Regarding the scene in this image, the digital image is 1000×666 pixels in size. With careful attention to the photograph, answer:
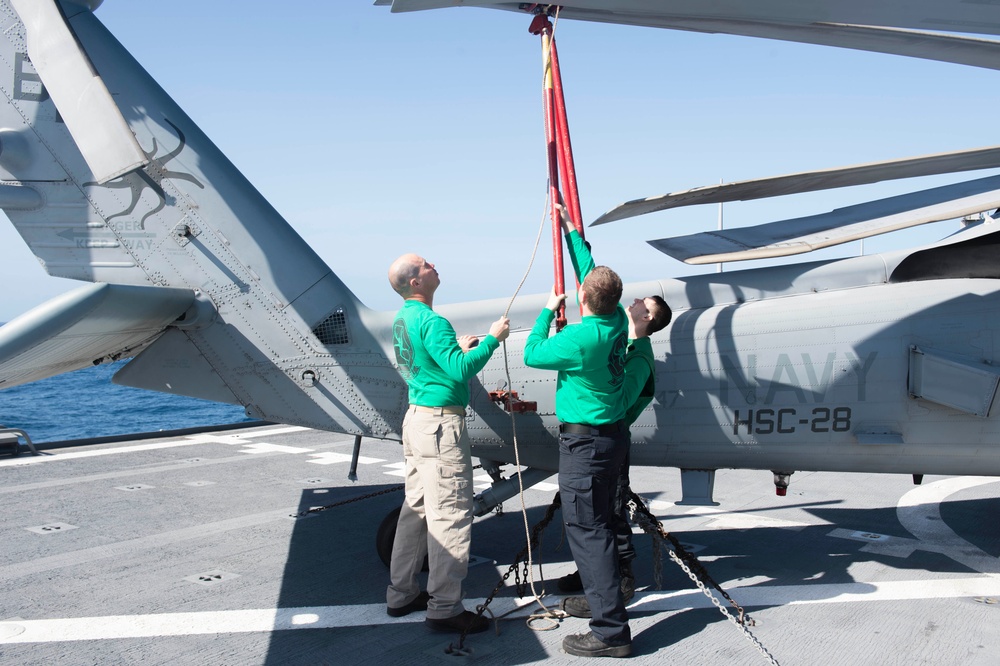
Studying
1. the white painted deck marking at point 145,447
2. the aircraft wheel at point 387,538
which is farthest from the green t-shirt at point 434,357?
the white painted deck marking at point 145,447

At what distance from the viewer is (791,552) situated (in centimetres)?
642

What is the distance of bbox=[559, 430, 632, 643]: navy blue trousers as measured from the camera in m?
4.35

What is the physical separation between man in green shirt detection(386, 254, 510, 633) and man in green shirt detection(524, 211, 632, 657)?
49 centimetres

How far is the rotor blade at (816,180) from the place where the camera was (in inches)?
194

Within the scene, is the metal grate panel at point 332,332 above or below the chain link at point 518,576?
above

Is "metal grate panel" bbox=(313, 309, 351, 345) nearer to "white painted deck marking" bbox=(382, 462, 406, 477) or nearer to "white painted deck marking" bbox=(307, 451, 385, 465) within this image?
"white painted deck marking" bbox=(382, 462, 406, 477)

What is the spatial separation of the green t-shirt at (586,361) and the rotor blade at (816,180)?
2.90 feet

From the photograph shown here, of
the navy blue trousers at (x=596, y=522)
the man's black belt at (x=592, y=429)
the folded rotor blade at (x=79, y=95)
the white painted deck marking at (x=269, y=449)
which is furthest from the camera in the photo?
the white painted deck marking at (x=269, y=449)

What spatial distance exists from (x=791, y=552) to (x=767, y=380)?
181 centimetres

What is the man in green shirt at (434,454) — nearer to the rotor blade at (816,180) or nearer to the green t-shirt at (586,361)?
the green t-shirt at (586,361)

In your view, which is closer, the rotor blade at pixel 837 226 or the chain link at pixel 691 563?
the chain link at pixel 691 563

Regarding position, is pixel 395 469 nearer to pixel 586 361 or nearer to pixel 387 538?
pixel 387 538

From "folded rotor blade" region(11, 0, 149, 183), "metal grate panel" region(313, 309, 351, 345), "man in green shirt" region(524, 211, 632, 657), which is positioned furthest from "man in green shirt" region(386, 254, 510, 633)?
"folded rotor blade" region(11, 0, 149, 183)

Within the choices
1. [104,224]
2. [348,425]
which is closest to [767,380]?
[348,425]
